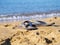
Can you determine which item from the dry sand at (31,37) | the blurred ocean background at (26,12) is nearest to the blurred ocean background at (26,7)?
the blurred ocean background at (26,12)

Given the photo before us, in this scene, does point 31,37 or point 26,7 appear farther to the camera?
point 26,7

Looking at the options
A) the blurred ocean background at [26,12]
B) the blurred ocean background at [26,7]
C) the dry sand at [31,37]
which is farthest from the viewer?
the blurred ocean background at [26,7]

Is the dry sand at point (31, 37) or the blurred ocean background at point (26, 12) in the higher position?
the dry sand at point (31, 37)

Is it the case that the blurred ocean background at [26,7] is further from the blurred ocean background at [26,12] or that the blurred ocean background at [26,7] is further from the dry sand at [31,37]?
the dry sand at [31,37]

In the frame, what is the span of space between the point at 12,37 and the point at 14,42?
35 cm

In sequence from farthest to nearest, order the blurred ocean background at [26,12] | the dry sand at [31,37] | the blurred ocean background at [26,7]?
1. the blurred ocean background at [26,7]
2. the blurred ocean background at [26,12]
3. the dry sand at [31,37]

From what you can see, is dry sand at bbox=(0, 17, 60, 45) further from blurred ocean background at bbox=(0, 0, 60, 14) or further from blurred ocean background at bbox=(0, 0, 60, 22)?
blurred ocean background at bbox=(0, 0, 60, 14)

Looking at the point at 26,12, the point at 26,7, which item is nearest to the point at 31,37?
the point at 26,12

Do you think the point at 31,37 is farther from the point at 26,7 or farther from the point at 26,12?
the point at 26,7

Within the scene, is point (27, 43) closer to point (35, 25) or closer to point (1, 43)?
point (1, 43)

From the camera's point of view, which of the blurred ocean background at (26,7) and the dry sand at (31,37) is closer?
the dry sand at (31,37)

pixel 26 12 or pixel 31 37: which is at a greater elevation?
pixel 31 37

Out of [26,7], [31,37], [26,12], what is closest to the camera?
[31,37]

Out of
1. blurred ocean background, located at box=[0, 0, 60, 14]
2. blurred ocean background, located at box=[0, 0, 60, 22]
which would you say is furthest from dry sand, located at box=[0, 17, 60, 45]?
blurred ocean background, located at box=[0, 0, 60, 14]
